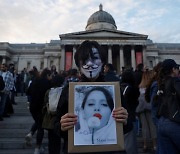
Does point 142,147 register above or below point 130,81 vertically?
below

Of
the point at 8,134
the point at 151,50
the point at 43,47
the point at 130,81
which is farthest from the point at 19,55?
the point at 130,81

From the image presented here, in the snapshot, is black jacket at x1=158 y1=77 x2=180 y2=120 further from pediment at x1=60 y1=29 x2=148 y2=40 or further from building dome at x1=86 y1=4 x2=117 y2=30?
building dome at x1=86 y1=4 x2=117 y2=30

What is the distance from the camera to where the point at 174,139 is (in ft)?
9.28

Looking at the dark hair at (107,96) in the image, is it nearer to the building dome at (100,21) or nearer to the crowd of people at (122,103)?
the crowd of people at (122,103)

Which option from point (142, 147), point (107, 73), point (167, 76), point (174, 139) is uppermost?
point (107, 73)

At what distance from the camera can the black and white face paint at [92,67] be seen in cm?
198

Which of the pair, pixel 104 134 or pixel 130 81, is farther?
pixel 130 81

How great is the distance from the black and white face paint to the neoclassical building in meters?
33.2

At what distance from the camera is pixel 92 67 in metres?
2.00

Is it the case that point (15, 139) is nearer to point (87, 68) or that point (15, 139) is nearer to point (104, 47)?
point (87, 68)

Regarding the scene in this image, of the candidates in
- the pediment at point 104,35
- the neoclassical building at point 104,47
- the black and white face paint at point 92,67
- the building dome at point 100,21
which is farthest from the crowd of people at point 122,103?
the building dome at point 100,21

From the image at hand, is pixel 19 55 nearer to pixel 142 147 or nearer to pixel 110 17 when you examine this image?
pixel 110 17

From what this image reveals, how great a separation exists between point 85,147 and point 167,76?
2.10 meters

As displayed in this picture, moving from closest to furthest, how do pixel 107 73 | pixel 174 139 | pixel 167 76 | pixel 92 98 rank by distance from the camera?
pixel 92 98 < pixel 174 139 < pixel 167 76 < pixel 107 73
